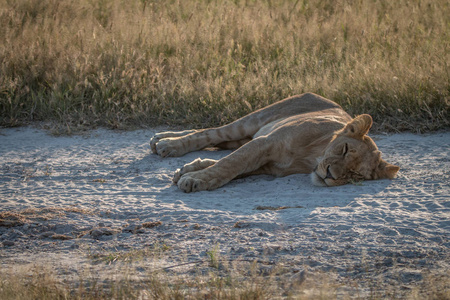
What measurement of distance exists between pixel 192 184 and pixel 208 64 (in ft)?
12.0

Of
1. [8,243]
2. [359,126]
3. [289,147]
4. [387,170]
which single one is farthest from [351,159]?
[8,243]

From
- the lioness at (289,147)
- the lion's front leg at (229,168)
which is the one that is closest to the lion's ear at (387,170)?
the lioness at (289,147)

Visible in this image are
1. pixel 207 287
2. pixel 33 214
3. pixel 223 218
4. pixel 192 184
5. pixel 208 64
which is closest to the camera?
pixel 207 287

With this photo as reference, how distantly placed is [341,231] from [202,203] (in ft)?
3.85

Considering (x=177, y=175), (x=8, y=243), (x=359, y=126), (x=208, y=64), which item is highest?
(x=208, y=64)

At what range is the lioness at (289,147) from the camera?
447cm

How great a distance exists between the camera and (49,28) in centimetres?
866

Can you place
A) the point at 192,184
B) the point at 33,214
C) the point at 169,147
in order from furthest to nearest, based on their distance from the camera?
the point at 169,147 < the point at 192,184 < the point at 33,214

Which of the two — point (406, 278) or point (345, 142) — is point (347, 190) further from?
point (406, 278)

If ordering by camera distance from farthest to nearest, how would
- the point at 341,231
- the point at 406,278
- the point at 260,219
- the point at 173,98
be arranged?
the point at 173,98 < the point at 260,219 < the point at 341,231 < the point at 406,278

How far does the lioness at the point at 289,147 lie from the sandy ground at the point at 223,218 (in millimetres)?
116

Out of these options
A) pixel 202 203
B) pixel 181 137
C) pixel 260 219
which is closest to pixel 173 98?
pixel 181 137

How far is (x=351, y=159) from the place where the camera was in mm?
4430

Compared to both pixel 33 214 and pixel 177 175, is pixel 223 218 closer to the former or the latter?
pixel 177 175
